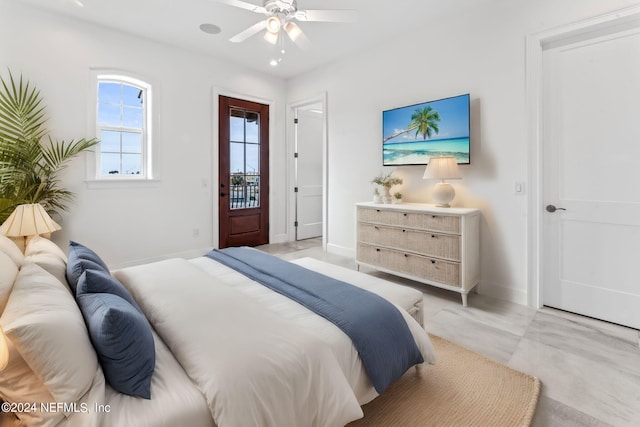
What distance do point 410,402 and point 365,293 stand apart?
0.58m

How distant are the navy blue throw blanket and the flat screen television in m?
2.14

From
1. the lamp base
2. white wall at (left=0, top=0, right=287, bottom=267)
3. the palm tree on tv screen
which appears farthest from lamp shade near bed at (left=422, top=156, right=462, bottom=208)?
white wall at (left=0, top=0, right=287, bottom=267)

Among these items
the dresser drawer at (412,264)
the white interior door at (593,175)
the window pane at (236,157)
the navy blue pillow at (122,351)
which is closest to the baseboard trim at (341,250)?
the dresser drawer at (412,264)

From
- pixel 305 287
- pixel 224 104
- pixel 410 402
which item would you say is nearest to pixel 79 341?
pixel 305 287

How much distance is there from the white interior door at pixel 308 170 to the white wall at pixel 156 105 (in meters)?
0.56

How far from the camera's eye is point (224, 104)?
478 cm

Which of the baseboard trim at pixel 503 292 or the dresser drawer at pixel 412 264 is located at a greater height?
the dresser drawer at pixel 412 264

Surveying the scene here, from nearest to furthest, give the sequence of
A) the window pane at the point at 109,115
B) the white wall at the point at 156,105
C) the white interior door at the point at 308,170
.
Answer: the white wall at the point at 156,105, the window pane at the point at 109,115, the white interior door at the point at 308,170

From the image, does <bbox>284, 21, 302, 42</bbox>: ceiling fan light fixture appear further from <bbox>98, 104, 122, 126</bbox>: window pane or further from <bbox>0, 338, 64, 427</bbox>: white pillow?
<bbox>98, 104, 122, 126</bbox>: window pane

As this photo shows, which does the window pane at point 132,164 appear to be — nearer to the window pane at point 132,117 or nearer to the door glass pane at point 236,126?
the window pane at point 132,117

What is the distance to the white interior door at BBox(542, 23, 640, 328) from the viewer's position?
246 centimetres

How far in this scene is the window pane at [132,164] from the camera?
4066 millimetres

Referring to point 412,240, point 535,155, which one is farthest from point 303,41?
point 535,155

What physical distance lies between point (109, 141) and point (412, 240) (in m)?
3.70
